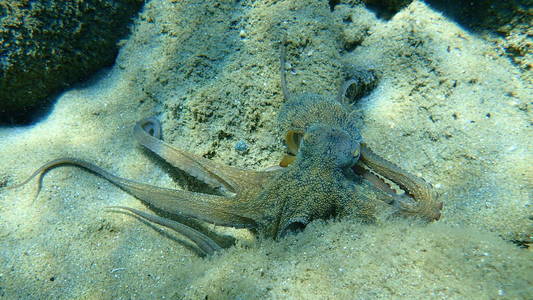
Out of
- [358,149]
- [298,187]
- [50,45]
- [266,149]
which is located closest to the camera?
[298,187]

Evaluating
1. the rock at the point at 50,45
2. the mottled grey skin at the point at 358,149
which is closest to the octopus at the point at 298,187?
the mottled grey skin at the point at 358,149

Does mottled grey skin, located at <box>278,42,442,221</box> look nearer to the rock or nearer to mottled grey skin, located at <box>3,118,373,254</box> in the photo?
mottled grey skin, located at <box>3,118,373,254</box>

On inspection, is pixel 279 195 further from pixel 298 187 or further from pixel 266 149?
pixel 266 149

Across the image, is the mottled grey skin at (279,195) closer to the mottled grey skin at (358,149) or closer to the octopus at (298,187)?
the octopus at (298,187)

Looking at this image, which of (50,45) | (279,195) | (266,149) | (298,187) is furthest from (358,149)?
(50,45)

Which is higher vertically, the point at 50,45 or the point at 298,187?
the point at 298,187

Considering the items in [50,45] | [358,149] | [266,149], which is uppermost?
[358,149]
